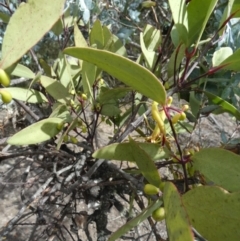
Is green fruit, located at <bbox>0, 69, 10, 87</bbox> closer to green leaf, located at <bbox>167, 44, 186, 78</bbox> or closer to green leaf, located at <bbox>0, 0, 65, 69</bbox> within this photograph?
green leaf, located at <bbox>0, 0, 65, 69</bbox>

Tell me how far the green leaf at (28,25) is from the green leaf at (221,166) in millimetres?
224

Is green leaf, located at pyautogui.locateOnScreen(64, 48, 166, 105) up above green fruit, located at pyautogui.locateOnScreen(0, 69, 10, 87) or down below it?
above

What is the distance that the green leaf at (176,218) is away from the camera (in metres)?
0.34

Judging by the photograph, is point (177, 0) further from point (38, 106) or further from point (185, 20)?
point (38, 106)

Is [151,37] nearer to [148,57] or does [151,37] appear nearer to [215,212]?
[148,57]

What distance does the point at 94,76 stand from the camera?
2.01 feet

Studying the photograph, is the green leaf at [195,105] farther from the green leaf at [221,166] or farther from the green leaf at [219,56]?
the green leaf at [221,166]

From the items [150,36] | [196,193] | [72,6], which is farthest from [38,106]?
[196,193]

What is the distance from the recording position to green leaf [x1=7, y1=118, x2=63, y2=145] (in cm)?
54

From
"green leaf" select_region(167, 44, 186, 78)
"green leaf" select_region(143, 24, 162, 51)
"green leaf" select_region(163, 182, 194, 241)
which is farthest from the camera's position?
"green leaf" select_region(143, 24, 162, 51)

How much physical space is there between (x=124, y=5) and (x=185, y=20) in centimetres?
88

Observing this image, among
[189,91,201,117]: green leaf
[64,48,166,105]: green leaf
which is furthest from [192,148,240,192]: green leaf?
[189,91,201,117]: green leaf

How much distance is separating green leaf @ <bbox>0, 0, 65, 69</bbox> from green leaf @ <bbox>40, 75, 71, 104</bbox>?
0.21 meters

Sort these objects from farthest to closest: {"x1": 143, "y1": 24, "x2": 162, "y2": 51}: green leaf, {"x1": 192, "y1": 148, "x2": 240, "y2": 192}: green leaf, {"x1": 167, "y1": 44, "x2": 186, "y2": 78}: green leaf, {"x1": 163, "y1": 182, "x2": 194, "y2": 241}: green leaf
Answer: {"x1": 143, "y1": 24, "x2": 162, "y2": 51}: green leaf → {"x1": 167, "y1": 44, "x2": 186, "y2": 78}: green leaf → {"x1": 192, "y1": 148, "x2": 240, "y2": 192}: green leaf → {"x1": 163, "y1": 182, "x2": 194, "y2": 241}: green leaf
